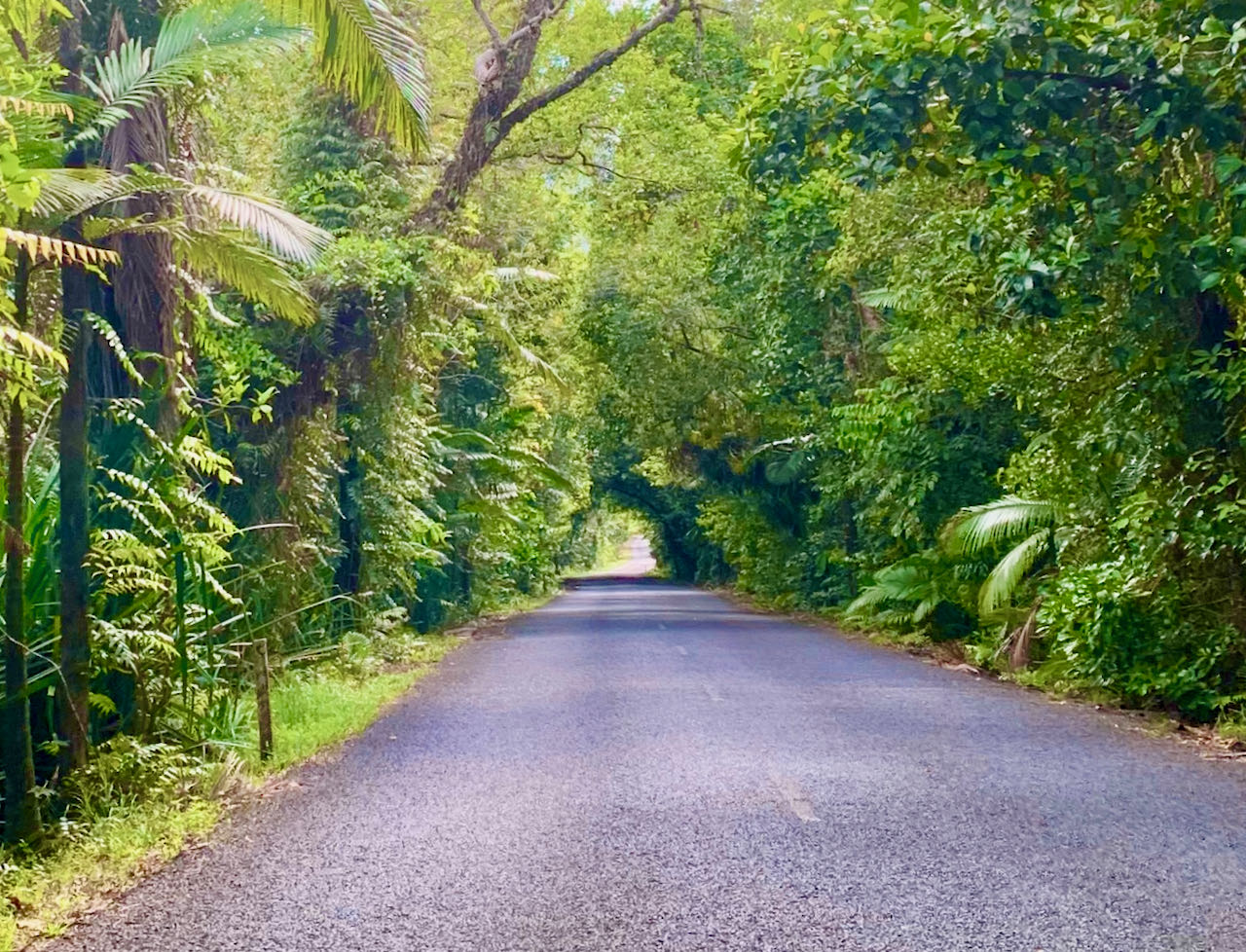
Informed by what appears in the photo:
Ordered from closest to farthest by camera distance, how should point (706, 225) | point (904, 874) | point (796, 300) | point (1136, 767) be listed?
point (904, 874), point (1136, 767), point (796, 300), point (706, 225)

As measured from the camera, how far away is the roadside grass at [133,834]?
6.14 metres

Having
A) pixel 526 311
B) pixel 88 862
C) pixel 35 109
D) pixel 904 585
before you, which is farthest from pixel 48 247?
pixel 526 311

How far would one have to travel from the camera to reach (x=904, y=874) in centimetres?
620

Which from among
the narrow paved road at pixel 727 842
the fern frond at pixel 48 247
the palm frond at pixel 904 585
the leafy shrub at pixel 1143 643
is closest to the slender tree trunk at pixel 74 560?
the fern frond at pixel 48 247

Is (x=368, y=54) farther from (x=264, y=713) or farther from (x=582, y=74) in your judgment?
(x=582, y=74)

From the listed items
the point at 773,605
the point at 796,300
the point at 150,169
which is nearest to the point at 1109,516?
the point at 150,169

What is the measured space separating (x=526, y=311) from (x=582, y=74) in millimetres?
7110

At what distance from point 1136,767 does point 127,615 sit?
6.64 meters

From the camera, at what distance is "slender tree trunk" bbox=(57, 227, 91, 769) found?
7746mm

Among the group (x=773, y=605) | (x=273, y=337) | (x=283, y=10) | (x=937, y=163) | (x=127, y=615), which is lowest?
(x=773, y=605)

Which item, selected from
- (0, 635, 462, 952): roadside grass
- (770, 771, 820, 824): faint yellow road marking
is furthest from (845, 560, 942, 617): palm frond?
(770, 771, 820, 824): faint yellow road marking

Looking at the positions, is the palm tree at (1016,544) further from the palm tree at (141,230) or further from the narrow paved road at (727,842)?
the palm tree at (141,230)

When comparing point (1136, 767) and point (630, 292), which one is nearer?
point (1136, 767)

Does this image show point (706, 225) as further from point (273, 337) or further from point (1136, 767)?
point (1136, 767)
